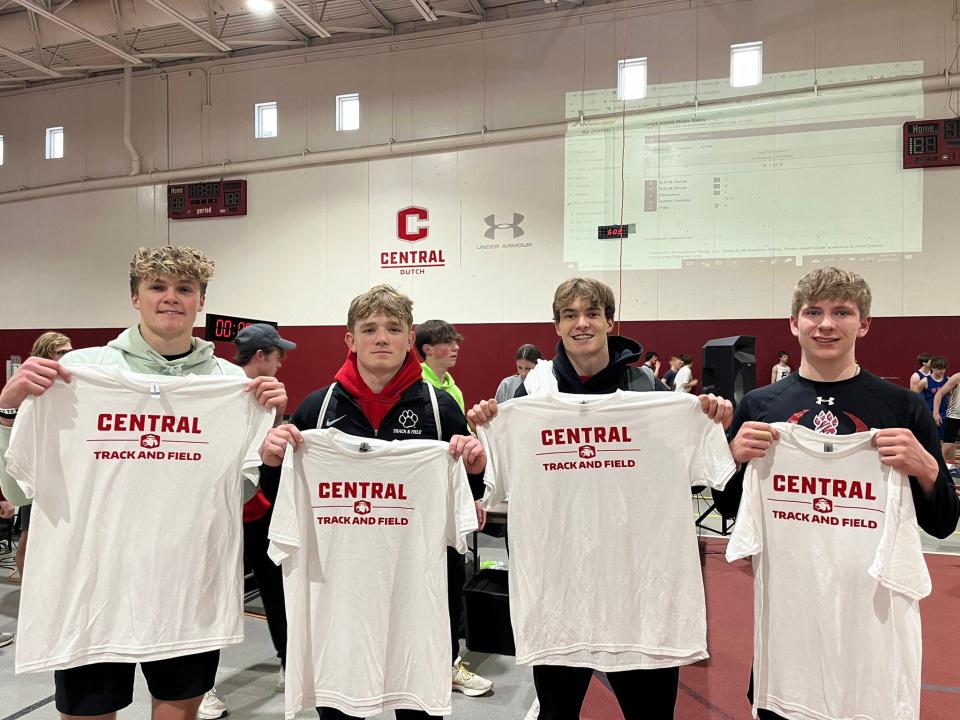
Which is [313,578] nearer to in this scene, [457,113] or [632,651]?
[632,651]

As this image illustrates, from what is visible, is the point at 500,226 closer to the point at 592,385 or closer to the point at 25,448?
the point at 592,385

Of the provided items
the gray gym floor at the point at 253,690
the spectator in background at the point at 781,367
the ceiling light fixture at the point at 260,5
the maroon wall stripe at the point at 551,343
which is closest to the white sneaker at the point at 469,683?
the gray gym floor at the point at 253,690

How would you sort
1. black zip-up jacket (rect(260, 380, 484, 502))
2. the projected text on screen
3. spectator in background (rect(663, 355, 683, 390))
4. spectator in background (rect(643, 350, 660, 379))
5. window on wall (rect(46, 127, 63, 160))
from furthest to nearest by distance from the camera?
window on wall (rect(46, 127, 63, 160)), spectator in background (rect(643, 350, 660, 379)), spectator in background (rect(663, 355, 683, 390)), the projected text on screen, black zip-up jacket (rect(260, 380, 484, 502))

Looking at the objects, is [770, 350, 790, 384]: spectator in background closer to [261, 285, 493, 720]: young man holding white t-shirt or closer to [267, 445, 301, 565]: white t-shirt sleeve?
[261, 285, 493, 720]: young man holding white t-shirt

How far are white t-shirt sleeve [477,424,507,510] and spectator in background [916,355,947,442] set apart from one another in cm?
794

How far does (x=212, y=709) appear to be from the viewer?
2.83 metres

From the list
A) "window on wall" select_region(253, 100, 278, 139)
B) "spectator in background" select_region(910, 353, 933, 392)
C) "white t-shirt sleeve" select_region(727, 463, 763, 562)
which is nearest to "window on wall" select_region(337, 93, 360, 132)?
"window on wall" select_region(253, 100, 278, 139)

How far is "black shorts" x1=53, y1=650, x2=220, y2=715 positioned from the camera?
175 cm

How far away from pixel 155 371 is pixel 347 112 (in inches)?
385

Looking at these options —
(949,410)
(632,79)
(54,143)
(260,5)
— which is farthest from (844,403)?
(54,143)

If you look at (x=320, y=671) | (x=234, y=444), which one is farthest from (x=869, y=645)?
(x=234, y=444)

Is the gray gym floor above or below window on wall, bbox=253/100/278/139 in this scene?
below

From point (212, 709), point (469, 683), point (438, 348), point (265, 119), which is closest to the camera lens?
point (212, 709)

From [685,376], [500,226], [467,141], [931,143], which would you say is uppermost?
[467,141]
